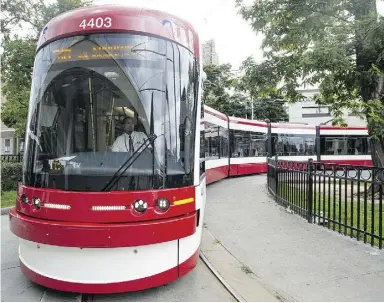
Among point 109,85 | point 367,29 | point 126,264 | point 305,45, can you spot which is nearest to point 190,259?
point 126,264

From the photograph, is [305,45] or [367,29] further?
[305,45]

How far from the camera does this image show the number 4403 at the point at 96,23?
13.9 ft

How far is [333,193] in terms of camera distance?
6965 mm

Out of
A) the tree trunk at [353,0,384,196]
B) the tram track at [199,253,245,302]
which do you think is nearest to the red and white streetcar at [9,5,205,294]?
the tram track at [199,253,245,302]

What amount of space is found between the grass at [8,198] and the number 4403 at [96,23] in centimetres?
715

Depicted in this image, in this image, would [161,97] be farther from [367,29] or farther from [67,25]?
[367,29]

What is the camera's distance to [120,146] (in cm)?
412

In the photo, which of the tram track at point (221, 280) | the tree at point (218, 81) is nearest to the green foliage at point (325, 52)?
the tram track at point (221, 280)

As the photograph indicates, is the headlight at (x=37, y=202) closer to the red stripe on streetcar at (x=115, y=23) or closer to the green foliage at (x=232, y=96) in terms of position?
the red stripe on streetcar at (x=115, y=23)

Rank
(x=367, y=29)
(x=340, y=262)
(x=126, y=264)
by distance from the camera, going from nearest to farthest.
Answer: (x=126, y=264), (x=340, y=262), (x=367, y=29)

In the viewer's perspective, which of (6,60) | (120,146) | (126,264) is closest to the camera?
(126,264)

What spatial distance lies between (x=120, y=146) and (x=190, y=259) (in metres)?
1.52

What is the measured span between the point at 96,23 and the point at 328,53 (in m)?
6.35

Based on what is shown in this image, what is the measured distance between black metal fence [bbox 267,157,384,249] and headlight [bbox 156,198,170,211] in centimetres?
318
